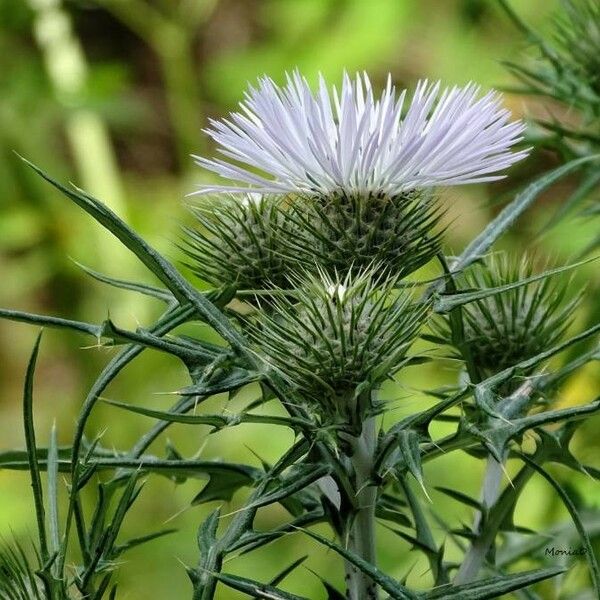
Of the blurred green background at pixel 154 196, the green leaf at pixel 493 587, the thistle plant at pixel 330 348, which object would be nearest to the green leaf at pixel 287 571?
the thistle plant at pixel 330 348

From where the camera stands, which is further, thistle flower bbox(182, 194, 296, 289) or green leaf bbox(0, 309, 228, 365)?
thistle flower bbox(182, 194, 296, 289)

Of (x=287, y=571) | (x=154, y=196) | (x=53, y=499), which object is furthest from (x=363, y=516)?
(x=154, y=196)

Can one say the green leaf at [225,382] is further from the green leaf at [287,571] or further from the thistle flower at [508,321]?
the thistle flower at [508,321]

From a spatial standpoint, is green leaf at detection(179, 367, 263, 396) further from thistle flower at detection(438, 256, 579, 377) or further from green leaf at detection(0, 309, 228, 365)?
thistle flower at detection(438, 256, 579, 377)

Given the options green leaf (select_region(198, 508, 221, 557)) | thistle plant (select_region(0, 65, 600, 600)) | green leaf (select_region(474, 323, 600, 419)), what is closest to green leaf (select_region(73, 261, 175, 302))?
thistle plant (select_region(0, 65, 600, 600))

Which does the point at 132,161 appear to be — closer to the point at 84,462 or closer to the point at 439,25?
the point at 439,25

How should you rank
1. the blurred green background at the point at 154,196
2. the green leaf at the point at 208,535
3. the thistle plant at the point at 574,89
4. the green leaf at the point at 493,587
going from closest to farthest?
the green leaf at the point at 493,587 < the green leaf at the point at 208,535 < the thistle plant at the point at 574,89 < the blurred green background at the point at 154,196
